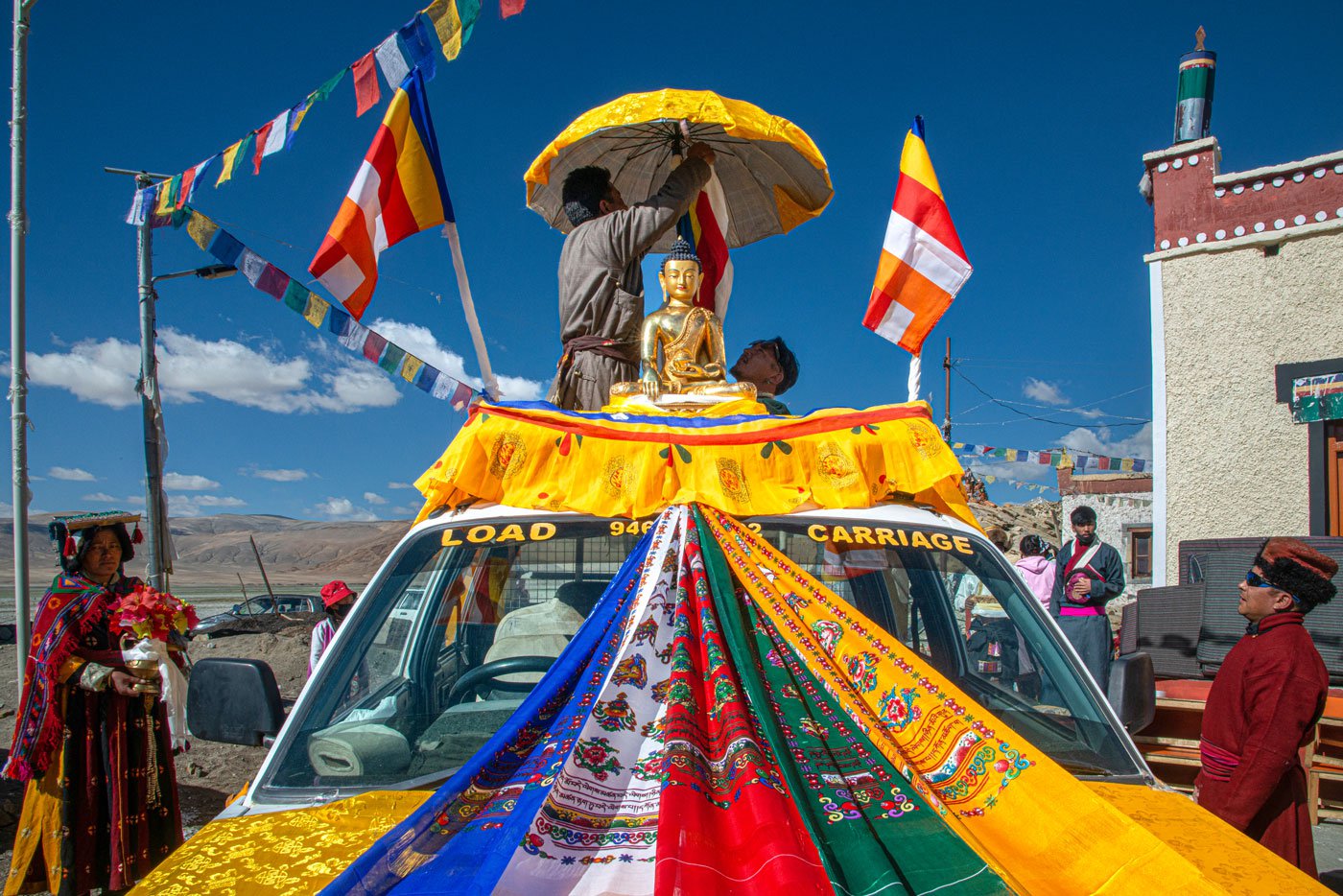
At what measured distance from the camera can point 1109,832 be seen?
61.5 inches

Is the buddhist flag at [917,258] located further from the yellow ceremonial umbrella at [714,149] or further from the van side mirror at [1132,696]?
the van side mirror at [1132,696]

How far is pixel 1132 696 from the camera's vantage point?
7.75ft

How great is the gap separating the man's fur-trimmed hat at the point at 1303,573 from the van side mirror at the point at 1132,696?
1372 millimetres

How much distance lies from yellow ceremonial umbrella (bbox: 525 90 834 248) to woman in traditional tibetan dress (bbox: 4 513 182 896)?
3.07m

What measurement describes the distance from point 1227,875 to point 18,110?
8.09m

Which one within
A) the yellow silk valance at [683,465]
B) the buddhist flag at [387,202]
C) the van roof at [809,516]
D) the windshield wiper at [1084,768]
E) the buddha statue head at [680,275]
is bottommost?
the windshield wiper at [1084,768]

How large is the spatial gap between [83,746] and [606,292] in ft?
11.5

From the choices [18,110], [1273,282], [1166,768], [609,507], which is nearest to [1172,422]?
[1273,282]

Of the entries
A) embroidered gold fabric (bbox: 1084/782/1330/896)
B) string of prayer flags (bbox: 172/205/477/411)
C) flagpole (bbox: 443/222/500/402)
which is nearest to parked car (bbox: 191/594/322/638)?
string of prayer flags (bbox: 172/205/477/411)

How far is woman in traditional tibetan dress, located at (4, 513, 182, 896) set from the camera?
4359 millimetres

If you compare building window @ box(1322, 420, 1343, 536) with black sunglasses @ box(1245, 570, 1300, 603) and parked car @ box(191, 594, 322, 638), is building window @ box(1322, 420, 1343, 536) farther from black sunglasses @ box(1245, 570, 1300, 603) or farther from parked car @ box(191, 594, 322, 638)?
parked car @ box(191, 594, 322, 638)

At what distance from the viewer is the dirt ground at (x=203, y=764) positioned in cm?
560

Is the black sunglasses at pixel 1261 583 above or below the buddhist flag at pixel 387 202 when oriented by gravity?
below

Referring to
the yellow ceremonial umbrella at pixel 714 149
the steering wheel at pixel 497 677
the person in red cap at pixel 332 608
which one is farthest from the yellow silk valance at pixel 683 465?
the person in red cap at pixel 332 608
